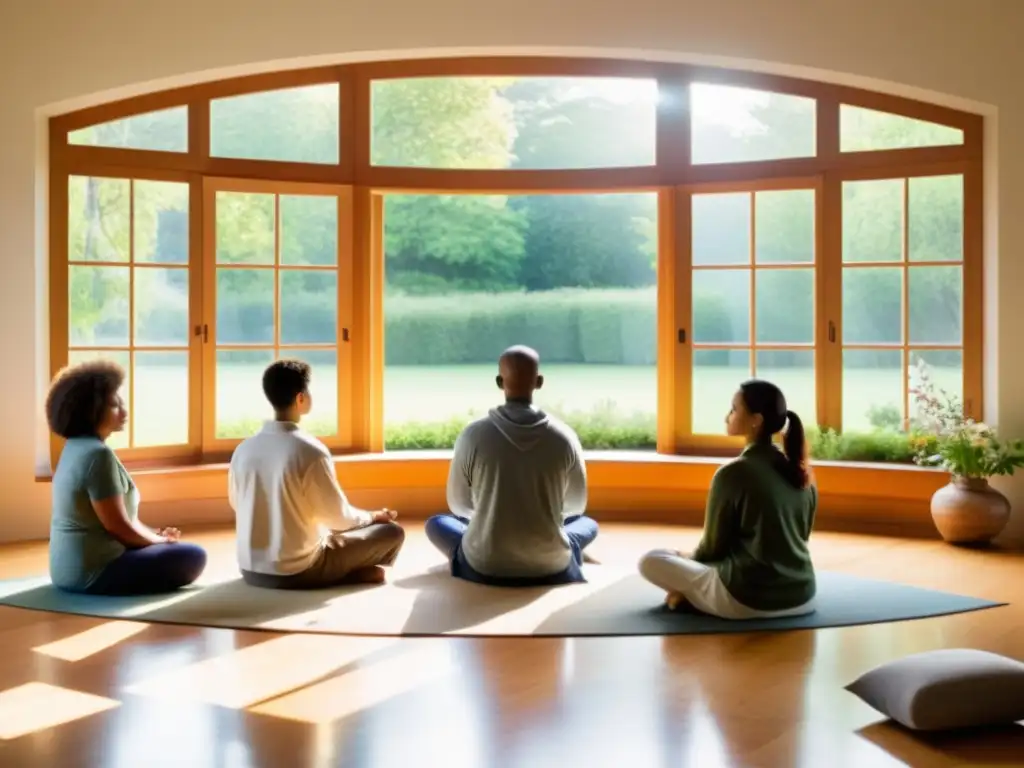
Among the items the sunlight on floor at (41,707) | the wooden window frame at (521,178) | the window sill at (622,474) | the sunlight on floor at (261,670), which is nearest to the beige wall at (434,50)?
the wooden window frame at (521,178)

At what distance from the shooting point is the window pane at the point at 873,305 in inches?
278

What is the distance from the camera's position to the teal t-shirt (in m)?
4.81

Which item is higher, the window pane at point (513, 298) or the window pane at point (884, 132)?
the window pane at point (884, 132)

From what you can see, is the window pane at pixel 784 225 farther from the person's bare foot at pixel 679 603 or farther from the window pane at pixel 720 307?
the person's bare foot at pixel 679 603

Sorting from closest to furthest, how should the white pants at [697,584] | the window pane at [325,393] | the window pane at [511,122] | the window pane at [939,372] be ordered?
the white pants at [697,584] → the window pane at [939,372] → the window pane at [325,393] → the window pane at [511,122]

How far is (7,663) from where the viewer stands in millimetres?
4012

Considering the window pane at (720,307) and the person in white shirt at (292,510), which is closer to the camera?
the person in white shirt at (292,510)

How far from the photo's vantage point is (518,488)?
493 cm

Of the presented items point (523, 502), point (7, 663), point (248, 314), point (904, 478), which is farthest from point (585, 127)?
point (7, 663)

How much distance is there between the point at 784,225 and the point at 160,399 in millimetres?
3898

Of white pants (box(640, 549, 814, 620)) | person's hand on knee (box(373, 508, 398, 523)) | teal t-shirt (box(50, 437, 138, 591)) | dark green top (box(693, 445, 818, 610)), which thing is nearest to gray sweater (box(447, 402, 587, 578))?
person's hand on knee (box(373, 508, 398, 523))

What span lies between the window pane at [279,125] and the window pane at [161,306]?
32.0 inches

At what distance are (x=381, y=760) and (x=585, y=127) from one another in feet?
23.4

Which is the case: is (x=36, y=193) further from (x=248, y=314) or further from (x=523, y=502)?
(x=523, y=502)
